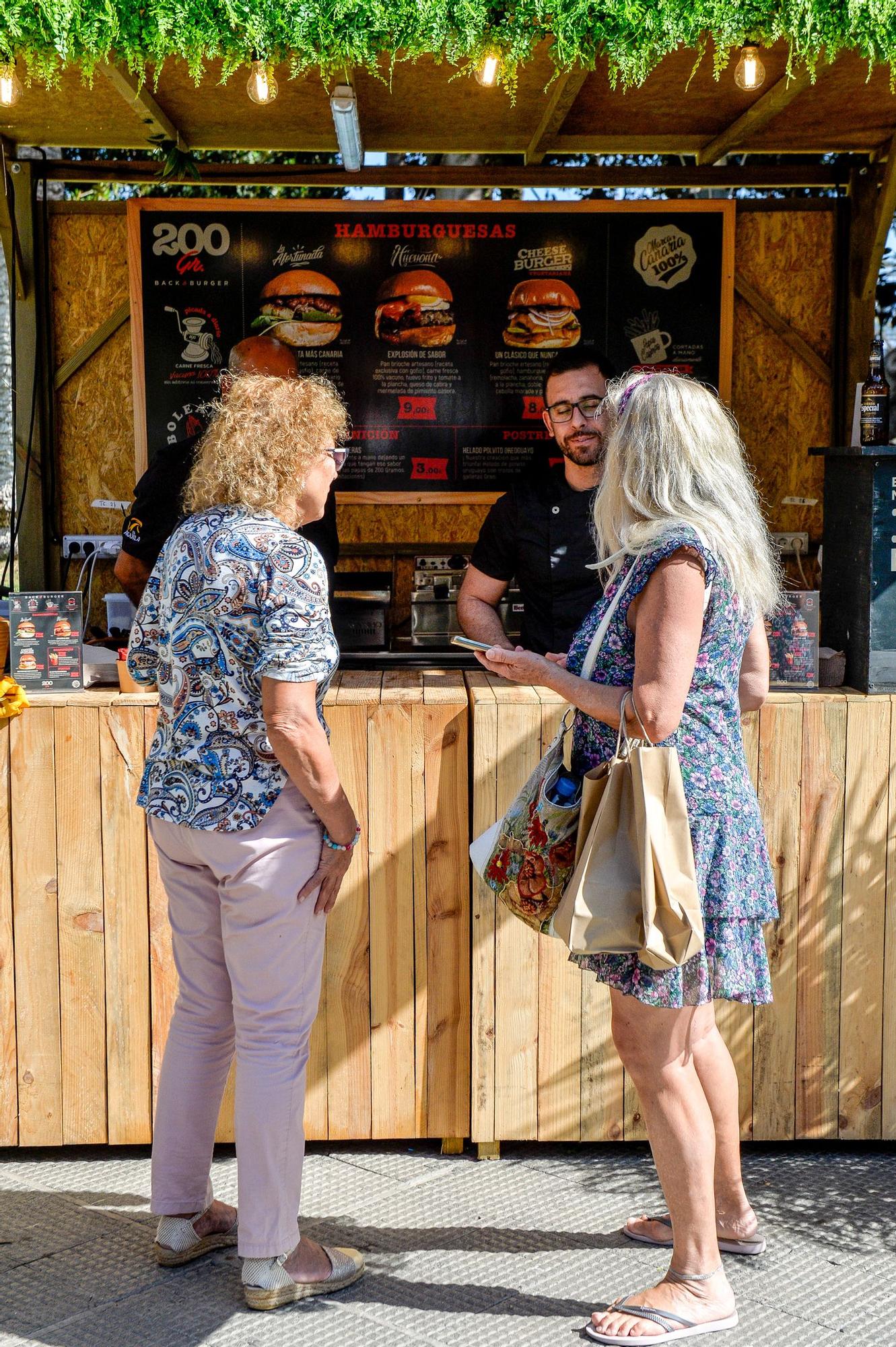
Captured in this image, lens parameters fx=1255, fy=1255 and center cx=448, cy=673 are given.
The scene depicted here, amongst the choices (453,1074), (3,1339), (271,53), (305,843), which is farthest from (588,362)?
(3,1339)

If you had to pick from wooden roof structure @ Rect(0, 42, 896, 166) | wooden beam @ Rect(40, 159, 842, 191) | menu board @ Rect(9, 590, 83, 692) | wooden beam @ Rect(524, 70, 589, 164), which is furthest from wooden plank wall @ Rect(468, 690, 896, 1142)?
wooden beam @ Rect(40, 159, 842, 191)

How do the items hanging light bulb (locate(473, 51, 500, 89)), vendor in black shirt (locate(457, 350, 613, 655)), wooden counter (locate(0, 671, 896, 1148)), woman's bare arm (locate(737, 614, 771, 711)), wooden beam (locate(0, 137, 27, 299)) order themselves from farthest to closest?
wooden beam (locate(0, 137, 27, 299)) → vendor in black shirt (locate(457, 350, 613, 655)) → wooden counter (locate(0, 671, 896, 1148)) → hanging light bulb (locate(473, 51, 500, 89)) → woman's bare arm (locate(737, 614, 771, 711))

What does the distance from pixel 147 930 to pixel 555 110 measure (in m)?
3.04

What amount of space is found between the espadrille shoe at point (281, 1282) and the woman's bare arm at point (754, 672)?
1.47 metres

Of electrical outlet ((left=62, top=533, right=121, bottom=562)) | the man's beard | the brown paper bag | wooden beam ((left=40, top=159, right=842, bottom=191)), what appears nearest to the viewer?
the brown paper bag

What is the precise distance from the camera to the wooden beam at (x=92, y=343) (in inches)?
201

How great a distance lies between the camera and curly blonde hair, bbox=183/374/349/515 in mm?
2432

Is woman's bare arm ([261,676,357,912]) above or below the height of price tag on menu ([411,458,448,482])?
below

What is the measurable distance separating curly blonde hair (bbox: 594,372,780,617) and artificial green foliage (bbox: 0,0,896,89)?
1113 mm

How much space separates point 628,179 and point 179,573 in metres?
3.41

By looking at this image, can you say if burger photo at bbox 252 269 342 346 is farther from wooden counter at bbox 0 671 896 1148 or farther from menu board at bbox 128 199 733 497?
wooden counter at bbox 0 671 896 1148

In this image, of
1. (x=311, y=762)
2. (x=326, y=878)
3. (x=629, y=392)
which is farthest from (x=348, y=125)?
(x=326, y=878)

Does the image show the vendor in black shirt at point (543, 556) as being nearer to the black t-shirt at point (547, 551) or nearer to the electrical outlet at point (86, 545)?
the black t-shirt at point (547, 551)

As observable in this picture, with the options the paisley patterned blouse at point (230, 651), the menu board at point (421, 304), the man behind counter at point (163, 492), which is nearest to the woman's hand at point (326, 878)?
the paisley patterned blouse at point (230, 651)
